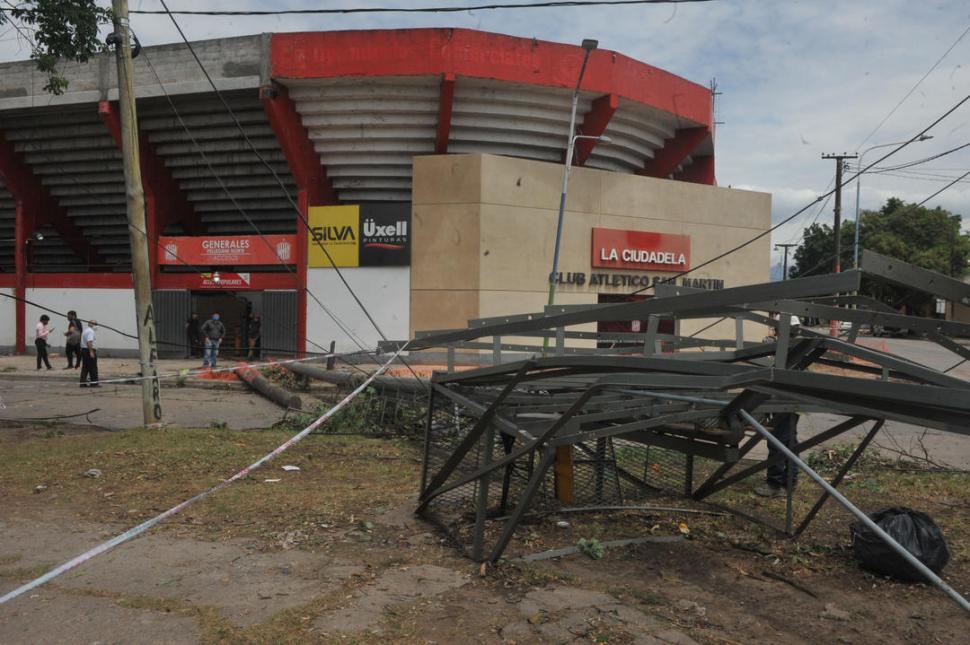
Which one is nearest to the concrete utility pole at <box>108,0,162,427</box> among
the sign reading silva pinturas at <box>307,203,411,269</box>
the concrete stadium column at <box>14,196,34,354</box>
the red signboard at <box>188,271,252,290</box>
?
the sign reading silva pinturas at <box>307,203,411,269</box>

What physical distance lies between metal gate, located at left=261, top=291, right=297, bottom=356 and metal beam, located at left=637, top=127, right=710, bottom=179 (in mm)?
12734

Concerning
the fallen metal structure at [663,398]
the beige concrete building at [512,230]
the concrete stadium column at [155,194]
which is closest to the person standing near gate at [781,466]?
the fallen metal structure at [663,398]

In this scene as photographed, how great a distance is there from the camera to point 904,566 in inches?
178

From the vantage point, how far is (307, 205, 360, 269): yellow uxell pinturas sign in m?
22.2

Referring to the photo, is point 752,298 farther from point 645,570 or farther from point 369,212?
point 369,212

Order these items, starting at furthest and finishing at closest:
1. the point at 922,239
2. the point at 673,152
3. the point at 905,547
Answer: the point at 922,239 < the point at 673,152 < the point at 905,547

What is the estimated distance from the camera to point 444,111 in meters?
20.5

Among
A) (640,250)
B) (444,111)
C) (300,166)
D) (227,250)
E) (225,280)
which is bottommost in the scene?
(225,280)

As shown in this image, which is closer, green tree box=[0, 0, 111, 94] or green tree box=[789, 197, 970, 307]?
green tree box=[0, 0, 111, 94]

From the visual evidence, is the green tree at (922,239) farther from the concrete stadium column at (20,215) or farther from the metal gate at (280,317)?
the concrete stadium column at (20,215)

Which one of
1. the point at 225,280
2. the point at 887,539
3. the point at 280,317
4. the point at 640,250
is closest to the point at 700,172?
the point at 640,250

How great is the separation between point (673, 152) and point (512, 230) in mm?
7212

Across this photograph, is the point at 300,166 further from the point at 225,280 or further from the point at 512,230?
the point at 512,230

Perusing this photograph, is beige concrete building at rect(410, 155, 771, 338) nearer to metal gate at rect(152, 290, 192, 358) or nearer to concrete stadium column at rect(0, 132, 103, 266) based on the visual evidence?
metal gate at rect(152, 290, 192, 358)
